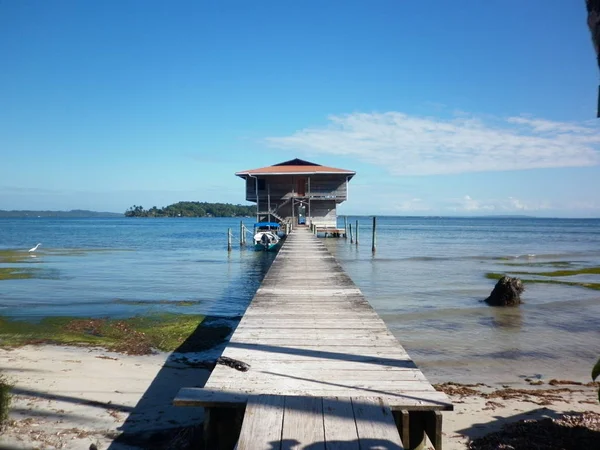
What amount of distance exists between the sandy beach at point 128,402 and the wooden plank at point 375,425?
170 cm

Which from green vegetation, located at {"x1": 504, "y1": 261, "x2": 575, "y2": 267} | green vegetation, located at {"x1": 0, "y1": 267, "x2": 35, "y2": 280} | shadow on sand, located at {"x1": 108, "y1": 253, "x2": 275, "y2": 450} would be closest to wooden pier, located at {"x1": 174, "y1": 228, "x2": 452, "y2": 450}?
shadow on sand, located at {"x1": 108, "y1": 253, "x2": 275, "y2": 450}

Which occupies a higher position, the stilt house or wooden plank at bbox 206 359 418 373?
the stilt house

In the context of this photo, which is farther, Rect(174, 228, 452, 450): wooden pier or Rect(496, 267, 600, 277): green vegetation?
Rect(496, 267, 600, 277): green vegetation

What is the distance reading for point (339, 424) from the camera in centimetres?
329

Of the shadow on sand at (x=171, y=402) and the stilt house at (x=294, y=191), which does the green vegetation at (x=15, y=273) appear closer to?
the shadow on sand at (x=171, y=402)

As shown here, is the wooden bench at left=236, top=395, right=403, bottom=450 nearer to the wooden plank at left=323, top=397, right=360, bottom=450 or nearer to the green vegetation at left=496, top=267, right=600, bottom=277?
the wooden plank at left=323, top=397, right=360, bottom=450

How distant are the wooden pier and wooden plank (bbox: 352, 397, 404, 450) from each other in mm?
20

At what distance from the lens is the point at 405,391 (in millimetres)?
3934

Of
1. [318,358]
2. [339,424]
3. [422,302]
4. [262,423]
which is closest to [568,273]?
[422,302]

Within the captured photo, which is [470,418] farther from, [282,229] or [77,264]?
[282,229]

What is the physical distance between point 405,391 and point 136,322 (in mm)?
8575

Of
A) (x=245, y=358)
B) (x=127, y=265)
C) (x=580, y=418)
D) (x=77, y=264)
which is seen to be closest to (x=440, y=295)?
(x=580, y=418)

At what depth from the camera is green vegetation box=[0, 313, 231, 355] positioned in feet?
29.9

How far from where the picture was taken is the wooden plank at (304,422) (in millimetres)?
3051
